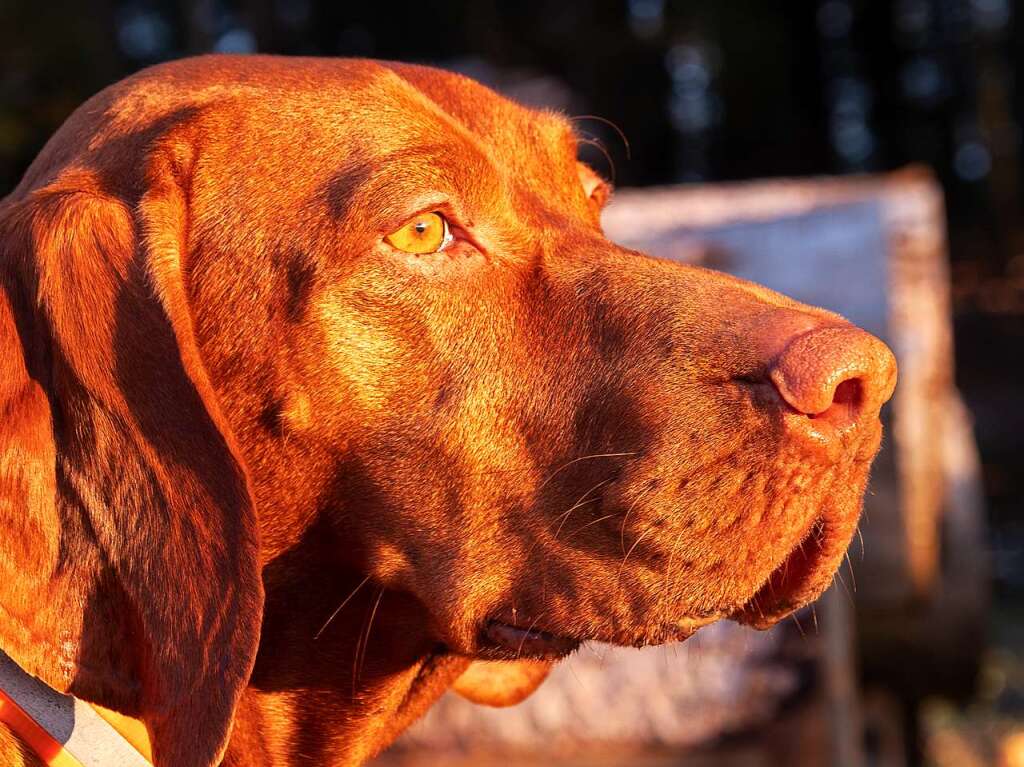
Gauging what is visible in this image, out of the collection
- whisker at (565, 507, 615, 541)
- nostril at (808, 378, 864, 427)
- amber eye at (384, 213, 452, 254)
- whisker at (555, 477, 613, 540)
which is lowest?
whisker at (565, 507, 615, 541)

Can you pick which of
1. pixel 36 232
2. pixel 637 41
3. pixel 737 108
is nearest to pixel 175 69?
pixel 36 232

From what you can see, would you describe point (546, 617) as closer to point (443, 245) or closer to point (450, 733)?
point (443, 245)

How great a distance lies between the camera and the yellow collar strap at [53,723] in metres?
2.20

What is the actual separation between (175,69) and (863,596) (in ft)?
12.9

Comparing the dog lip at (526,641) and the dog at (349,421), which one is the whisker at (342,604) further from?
the dog lip at (526,641)

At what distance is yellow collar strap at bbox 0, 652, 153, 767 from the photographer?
7.23 ft

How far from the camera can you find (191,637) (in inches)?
87.1

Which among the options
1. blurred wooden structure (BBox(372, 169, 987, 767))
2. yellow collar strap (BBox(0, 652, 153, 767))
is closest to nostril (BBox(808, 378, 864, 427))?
yellow collar strap (BBox(0, 652, 153, 767))

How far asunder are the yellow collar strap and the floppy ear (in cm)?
4

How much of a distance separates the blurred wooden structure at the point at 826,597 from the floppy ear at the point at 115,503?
2.30 metres

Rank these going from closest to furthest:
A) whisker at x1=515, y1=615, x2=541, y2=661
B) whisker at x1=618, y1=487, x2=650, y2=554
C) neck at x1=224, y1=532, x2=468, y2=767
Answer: whisker at x1=618, y1=487, x2=650, y2=554 < whisker at x1=515, y1=615, x2=541, y2=661 < neck at x1=224, y1=532, x2=468, y2=767

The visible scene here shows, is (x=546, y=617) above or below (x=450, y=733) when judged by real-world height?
above

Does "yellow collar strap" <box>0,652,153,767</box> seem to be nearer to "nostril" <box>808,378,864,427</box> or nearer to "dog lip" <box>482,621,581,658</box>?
"dog lip" <box>482,621,581,658</box>

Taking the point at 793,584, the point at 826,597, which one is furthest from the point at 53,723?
the point at 826,597
